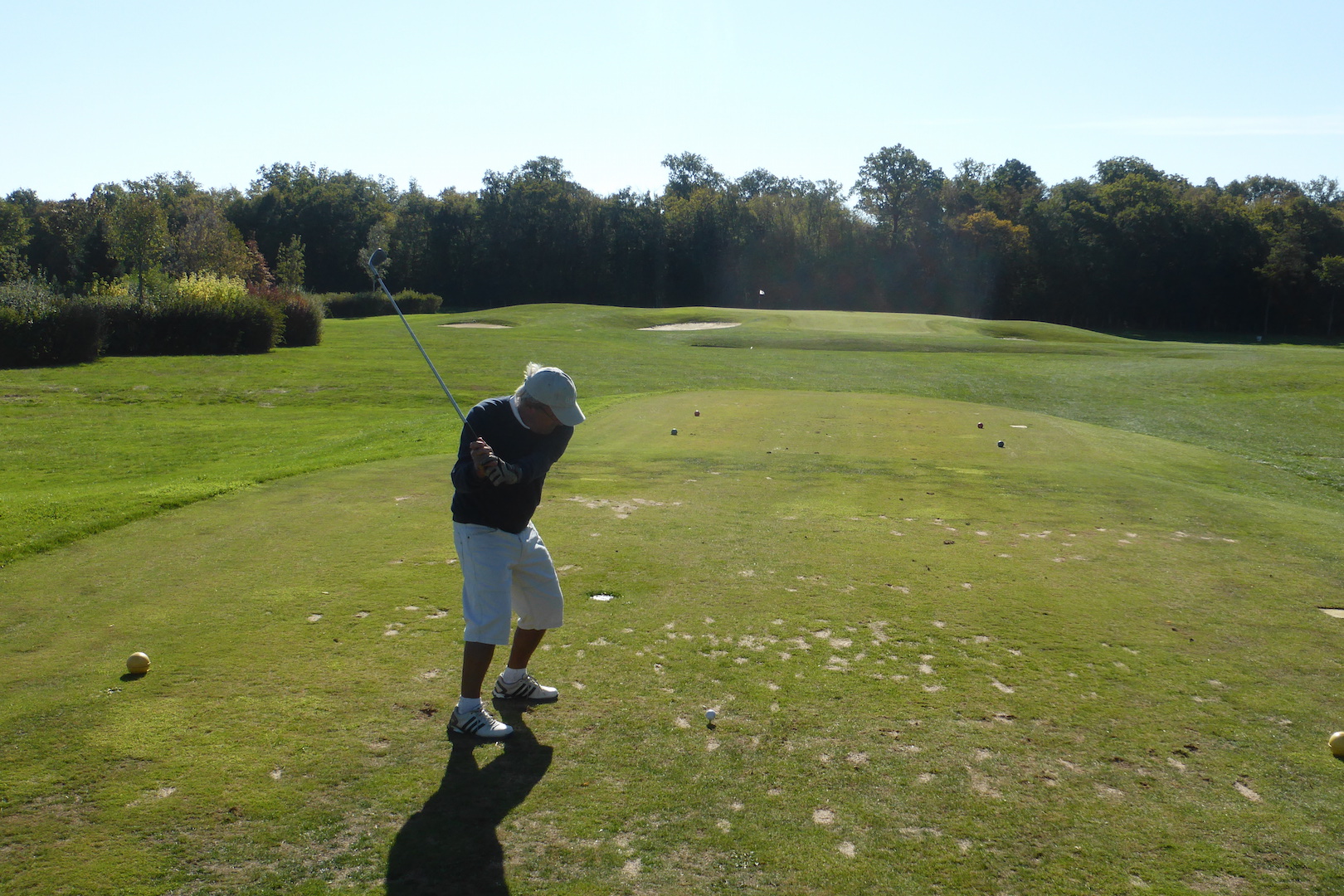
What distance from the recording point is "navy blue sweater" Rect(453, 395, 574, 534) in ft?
17.1

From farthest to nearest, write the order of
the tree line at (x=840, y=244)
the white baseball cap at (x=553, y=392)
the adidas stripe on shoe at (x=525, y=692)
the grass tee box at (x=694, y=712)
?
the tree line at (x=840, y=244), the adidas stripe on shoe at (x=525, y=692), the white baseball cap at (x=553, y=392), the grass tee box at (x=694, y=712)

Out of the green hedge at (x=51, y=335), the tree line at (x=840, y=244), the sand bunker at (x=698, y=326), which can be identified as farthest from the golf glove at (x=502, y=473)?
the tree line at (x=840, y=244)

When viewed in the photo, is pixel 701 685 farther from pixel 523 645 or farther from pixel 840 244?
pixel 840 244

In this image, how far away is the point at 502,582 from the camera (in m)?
5.24

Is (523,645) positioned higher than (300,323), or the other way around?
(300,323)

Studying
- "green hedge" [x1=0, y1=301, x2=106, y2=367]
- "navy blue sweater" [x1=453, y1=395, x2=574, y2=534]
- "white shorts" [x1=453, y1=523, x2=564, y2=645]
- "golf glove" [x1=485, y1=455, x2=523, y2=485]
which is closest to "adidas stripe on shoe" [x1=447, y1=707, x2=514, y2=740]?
"white shorts" [x1=453, y1=523, x2=564, y2=645]

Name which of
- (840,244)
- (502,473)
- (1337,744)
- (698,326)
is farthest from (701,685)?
(840,244)

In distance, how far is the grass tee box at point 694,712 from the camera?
3.80 metres

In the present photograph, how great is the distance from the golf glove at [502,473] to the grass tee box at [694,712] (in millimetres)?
1336

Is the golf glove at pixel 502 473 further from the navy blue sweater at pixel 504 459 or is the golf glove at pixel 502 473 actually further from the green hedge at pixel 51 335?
the green hedge at pixel 51 335

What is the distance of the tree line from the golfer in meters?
73.9

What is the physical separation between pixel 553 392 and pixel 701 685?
1.95 meters

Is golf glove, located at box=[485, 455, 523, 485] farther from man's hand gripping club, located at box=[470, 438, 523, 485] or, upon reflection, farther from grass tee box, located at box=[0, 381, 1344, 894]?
grass tee box, located at box=[0, 381, 1344, 894]

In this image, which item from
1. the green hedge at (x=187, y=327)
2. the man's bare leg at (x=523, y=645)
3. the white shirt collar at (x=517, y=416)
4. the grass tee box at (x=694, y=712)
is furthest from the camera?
the green hedge at (x=187, y=327)
